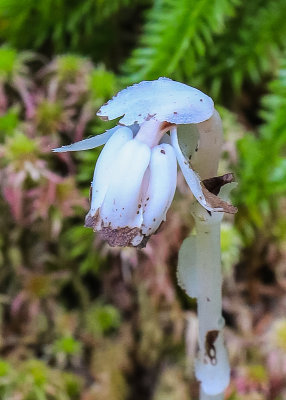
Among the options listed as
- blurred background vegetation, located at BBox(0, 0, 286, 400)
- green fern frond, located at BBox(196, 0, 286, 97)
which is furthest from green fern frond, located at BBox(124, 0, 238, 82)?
green fern frond, located at BBox(196, 0, 286, 97)

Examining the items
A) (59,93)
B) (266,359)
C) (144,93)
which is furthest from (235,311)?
(144,93)

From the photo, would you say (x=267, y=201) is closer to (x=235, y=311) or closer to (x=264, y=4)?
(x=235, y=311)

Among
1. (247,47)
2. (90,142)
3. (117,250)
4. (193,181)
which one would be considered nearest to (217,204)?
(193,181)

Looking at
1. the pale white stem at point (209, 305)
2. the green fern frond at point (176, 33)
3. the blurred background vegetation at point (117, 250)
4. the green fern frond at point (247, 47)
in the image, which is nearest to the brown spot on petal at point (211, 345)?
the pale white stem at point (209, 305)

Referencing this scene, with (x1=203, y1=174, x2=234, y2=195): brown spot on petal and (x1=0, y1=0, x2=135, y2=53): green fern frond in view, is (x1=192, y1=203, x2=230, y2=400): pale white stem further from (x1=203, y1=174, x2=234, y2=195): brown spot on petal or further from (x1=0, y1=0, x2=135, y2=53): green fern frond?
(x1=0, y1=0, x2=135, y2=53): green fern frond

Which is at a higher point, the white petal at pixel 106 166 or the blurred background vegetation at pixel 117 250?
the white petal at pixel 106 166

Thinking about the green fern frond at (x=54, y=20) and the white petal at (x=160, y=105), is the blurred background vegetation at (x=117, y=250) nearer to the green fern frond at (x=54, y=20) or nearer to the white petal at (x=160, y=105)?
the green fern frond at (x=54, y=20)
